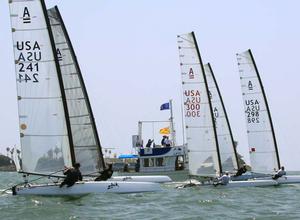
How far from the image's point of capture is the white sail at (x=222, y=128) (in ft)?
118

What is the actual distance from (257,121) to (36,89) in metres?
14.0

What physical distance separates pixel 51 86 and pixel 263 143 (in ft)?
44.8

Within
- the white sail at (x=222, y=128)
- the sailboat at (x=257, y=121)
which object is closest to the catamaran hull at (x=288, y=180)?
the sailboat at (x=257, y=121)

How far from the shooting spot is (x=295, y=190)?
27.7 metres

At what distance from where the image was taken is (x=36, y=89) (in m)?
22.6

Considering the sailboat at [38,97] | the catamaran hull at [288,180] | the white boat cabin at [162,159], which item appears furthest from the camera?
the white boat cabin at [162,159]

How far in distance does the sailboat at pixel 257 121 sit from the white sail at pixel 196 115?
384 centimetres

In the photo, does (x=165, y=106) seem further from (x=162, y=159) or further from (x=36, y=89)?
(x=36, y=89)

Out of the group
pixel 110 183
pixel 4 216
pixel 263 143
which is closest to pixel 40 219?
pixel 4 216

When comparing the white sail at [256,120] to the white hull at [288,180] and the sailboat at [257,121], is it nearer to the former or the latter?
the sailboat at [257,121]

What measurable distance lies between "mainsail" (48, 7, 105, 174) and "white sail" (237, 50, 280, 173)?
9323 millimetres

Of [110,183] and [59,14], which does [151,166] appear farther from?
[110,183]

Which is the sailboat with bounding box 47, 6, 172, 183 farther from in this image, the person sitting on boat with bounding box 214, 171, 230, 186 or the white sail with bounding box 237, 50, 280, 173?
the white sail with bounding box 237, 50, 280, 173

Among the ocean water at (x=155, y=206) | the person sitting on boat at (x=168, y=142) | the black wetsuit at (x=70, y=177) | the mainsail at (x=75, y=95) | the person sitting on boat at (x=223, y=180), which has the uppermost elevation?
the mainsail at (x=75, y=95)
